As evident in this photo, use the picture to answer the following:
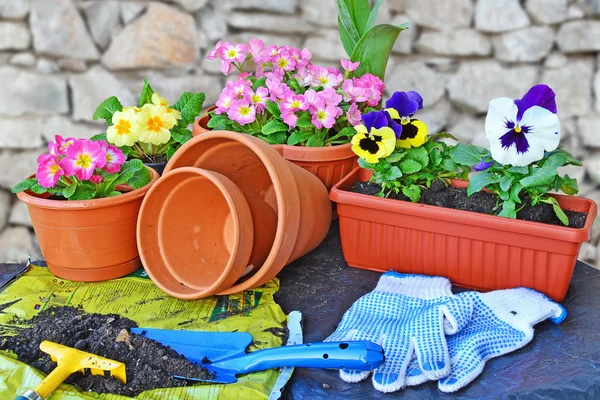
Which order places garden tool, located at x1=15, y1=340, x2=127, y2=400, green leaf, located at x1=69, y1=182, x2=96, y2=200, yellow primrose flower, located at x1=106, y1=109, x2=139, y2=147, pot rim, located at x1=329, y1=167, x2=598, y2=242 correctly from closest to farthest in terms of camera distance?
1. garden tool, located at x1=15, y1=340, x2=127, y2=400
2. pot rim, located at x1=329, y1=167, x2=598, y2=242
3. green leaf, located at x1=69, y1=182, x2=96, y2=200
4. yellow primrose flower, located at x1=106, y1=109, x2=139, y2=147

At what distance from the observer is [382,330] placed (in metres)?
0.94

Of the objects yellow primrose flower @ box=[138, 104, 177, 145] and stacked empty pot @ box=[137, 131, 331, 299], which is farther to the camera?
yellow primrose flower @ box=[138, 104, 177, 145]

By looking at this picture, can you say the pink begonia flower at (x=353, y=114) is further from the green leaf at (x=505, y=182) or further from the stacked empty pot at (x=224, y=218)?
the green leaf at (x=505, y=182)

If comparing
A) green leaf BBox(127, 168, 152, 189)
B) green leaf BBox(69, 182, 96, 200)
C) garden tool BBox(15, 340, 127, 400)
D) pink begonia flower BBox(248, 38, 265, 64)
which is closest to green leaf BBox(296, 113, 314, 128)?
pink begonia flower BBox(248, 38, 265, 64)

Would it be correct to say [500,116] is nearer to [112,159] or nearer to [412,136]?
[412,136]

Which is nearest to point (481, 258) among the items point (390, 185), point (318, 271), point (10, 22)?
point (390, 185)

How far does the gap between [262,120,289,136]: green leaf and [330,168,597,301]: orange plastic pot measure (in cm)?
20

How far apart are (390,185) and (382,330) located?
1.00ft

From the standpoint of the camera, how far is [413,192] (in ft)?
3.65

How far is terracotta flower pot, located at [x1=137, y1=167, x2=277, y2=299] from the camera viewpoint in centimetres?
103

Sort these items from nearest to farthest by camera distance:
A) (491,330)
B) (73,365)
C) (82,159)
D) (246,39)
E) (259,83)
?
(73,365) < (491,330) < (82,159) < (259,83) < (246,39)

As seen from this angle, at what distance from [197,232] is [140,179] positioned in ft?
0.49

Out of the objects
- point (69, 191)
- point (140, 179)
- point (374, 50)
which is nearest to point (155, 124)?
point (140, 179)

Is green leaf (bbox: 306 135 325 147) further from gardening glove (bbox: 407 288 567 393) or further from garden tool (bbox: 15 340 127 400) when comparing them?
garden tool (bbox: 15 340 127 400)
